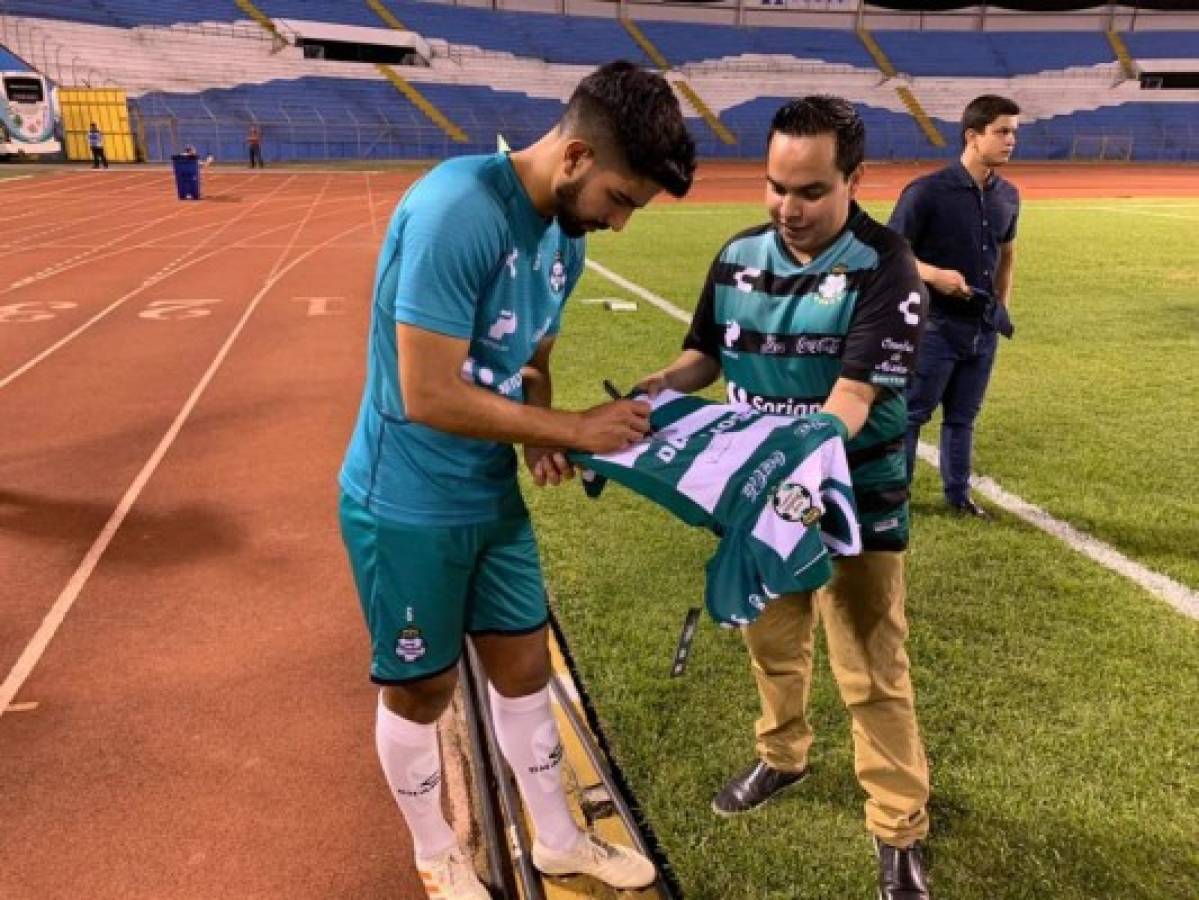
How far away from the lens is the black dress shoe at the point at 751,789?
2.95 m

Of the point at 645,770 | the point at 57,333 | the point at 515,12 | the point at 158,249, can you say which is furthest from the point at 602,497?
the point at 515,12

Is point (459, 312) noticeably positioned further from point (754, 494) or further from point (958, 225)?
point (958, 225)

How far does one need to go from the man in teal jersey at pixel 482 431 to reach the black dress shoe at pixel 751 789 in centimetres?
39

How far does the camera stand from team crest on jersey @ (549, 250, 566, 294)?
215 centimetres

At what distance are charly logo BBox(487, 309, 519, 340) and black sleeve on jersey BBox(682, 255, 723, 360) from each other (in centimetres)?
81

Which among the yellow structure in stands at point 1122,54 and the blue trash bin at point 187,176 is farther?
the yellow structure in stands at point 1122,54

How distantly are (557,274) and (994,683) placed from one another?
261 centimetres

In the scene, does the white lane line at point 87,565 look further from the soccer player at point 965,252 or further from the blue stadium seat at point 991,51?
the blue stadium seat at point 991,51

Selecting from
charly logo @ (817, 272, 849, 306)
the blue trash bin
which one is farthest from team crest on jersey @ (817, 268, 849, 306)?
the blue trash bin

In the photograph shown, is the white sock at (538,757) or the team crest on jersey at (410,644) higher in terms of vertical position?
the team crest on jersey at (410,644)

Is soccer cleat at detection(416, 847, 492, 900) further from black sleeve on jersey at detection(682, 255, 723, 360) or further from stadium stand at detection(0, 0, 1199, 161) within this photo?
stadium stand at detection(0, 0, 1199, 161)

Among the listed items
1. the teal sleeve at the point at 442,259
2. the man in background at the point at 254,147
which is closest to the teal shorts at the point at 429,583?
the teal sleeve at the point at 442,259

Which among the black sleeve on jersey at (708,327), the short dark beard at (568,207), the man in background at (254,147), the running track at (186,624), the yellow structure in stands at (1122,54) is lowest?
the running track at (186,624)

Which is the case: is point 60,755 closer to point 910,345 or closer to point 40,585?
point 40,585
